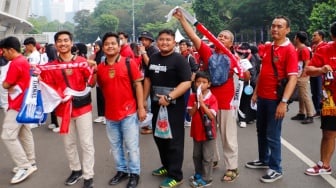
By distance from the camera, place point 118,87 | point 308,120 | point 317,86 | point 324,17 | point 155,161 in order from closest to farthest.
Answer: point 118,87 < point 155,161 < point 308,120 < point 317,86 < point 324,17

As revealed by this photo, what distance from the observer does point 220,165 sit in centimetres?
524

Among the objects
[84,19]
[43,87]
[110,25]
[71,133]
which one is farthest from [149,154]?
[84,19]

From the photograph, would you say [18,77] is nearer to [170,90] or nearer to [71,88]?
[71,88]

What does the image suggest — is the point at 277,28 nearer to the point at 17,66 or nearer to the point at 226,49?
the point at 226,49

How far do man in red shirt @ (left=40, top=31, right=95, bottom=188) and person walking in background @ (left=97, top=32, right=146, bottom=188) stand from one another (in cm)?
22

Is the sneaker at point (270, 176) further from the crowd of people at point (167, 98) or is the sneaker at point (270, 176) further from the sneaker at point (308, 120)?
the sneaker at point (308, 120)

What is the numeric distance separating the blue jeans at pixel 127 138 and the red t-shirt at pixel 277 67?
5.31 ft

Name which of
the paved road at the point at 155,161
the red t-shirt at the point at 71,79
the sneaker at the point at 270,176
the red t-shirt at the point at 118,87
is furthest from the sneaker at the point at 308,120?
the red t-shirt at the point at 71,79

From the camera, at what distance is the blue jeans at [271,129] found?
178 inches

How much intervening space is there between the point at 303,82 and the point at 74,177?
17.6 feet

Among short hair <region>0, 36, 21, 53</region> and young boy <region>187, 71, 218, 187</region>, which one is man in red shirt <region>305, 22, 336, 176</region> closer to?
young boy <region>187, 71, 218, 187</region>

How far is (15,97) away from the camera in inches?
184

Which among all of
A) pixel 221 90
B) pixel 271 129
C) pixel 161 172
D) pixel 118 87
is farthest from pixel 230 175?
pixel 118 87

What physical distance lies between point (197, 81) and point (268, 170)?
4.77 feet
